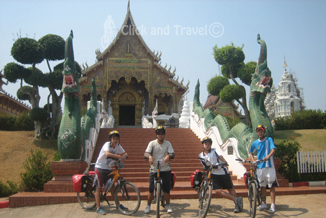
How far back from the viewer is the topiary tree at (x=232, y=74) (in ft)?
68.1

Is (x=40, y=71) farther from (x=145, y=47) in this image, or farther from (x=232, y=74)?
(x=232, y=74)

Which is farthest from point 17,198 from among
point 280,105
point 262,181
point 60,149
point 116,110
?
point 280,105

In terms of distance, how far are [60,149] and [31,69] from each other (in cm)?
1066

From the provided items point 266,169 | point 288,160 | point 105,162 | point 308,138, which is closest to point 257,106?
point 288,160

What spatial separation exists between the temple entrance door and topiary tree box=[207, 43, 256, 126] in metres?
5.96

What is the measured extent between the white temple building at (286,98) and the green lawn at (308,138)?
1550 cm

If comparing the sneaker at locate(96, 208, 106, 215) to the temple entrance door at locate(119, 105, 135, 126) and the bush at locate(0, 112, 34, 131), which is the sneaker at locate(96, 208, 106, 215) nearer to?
the bush at locate(0, 112, 34, 131)

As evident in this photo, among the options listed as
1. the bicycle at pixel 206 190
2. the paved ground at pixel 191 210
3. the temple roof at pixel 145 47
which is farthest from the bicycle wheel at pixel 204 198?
the temple roof at pixel 145 47

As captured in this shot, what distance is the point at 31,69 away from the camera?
1633 centimetres

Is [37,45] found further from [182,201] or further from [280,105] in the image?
[280,105]

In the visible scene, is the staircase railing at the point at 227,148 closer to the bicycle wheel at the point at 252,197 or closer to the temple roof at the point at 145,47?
the bicycle wheel at the point at 252,197

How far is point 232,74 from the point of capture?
22.3 m

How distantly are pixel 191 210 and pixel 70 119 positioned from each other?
4.03 metres

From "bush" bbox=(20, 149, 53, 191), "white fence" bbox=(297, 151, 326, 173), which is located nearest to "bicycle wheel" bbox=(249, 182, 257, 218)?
"white fence" bbox=(297, 151, 326, 173)
